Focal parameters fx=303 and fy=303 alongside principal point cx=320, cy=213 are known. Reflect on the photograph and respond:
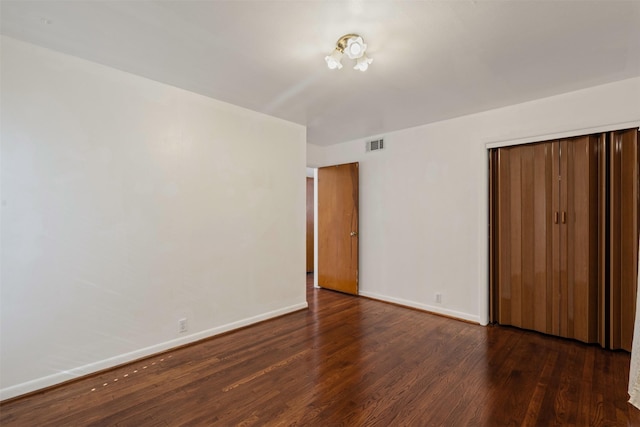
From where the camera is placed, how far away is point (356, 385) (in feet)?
7.70

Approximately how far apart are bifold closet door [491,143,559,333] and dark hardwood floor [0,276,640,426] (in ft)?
1.00

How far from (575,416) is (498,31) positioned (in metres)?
2.60

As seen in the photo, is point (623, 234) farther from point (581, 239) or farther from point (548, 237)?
point (548, 237)

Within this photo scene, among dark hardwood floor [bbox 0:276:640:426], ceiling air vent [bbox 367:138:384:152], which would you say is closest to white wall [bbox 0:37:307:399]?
dark hardwood floor [bbox 0:276:640:426]

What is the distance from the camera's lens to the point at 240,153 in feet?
11.6

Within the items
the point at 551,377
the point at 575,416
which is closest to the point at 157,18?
the point at 575,416

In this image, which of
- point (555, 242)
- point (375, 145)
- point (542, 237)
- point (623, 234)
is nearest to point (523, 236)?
point (542, 237)

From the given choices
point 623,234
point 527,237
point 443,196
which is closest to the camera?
point 623,234

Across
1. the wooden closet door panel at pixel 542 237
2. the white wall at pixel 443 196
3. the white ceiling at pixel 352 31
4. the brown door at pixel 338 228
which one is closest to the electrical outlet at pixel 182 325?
the white ceiling at pixel 352 31

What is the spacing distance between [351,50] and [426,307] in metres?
3.37

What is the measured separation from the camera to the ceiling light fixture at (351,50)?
209cm

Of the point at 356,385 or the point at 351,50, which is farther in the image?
the point at 356,385

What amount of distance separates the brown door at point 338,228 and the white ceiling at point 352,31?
1.91 metres

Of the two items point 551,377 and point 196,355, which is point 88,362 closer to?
point 196,355
